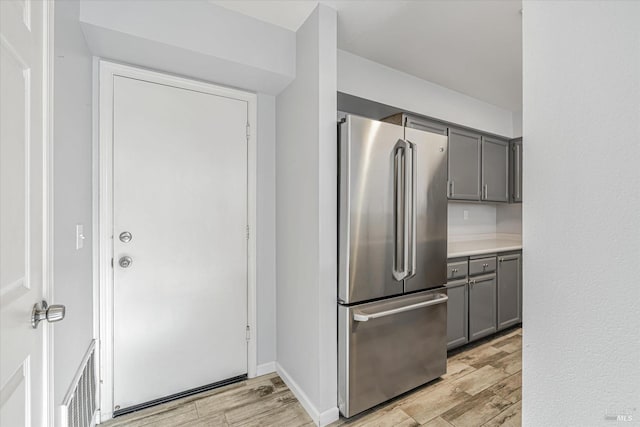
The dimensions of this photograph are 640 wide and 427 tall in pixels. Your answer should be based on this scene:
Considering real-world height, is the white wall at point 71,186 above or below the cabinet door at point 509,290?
above

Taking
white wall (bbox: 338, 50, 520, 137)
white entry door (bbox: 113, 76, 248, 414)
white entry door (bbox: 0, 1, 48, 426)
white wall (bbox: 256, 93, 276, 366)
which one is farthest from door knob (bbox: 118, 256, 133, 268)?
white wall (bbox: 338, 50, 520, 137)

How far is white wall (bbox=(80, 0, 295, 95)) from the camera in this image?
1551mm

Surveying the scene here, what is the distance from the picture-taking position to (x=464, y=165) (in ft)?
9.98

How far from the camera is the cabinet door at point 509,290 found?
2.89 meters

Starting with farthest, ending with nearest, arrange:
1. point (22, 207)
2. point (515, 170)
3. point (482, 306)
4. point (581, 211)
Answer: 1. point (515, 170)
2. point (482, 306)
3. point (22, 207)
4. point (581, 211)

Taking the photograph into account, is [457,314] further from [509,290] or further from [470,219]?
[470,219]

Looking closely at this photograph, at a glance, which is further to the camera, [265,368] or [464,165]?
[464,165]

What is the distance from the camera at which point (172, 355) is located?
197 centimetres

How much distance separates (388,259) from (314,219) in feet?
1.75

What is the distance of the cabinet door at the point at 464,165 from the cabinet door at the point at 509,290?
0.74 m

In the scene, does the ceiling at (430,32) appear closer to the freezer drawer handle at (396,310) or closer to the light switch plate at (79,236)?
the light switch plate at (79,236)

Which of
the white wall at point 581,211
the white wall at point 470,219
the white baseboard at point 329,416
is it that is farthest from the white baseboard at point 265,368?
the white wall at point 470,219

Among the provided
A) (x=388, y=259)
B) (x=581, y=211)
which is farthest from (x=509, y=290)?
(x=581, y=211)

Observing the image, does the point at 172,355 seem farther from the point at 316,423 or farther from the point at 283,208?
the point at 283,208
